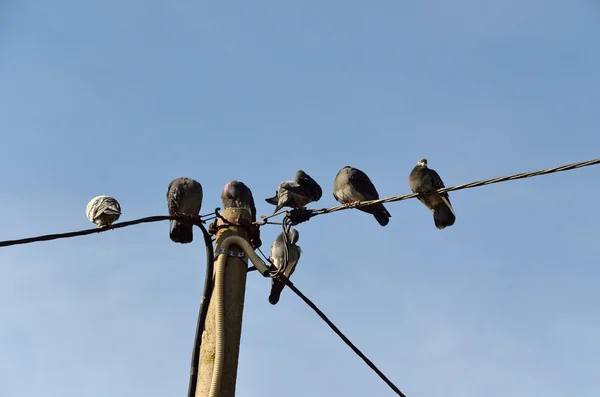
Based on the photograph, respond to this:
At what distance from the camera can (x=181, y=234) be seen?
5863mm

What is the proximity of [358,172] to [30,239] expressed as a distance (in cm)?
503

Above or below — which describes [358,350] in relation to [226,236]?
A: below

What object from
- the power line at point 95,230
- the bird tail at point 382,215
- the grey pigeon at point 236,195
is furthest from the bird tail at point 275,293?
the power line at point 95,230

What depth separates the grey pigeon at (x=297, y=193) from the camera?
738 centimetres

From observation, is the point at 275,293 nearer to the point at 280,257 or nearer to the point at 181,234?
the point at 280,257

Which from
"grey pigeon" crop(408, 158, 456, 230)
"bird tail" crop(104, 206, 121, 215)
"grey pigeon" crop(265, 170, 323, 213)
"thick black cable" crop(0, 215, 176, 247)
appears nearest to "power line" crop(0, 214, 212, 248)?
"thick black cable" crop(0, 215, 176, 247)

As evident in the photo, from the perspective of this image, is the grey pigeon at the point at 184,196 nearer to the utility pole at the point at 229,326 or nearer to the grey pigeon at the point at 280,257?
the grey pigeon at the point at 280,257

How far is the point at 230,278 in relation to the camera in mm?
4590

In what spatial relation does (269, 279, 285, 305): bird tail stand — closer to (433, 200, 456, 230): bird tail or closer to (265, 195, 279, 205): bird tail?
(265, 195, 279, 205): bird tail

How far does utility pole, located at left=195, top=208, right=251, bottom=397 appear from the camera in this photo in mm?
4250

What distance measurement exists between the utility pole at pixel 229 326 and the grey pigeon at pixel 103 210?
1.91 m

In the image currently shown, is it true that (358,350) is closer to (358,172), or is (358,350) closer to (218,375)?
(218,375)

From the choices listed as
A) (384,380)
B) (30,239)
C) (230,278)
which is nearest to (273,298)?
(384,380)

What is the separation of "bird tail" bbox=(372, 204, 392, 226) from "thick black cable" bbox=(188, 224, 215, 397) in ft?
11.7
